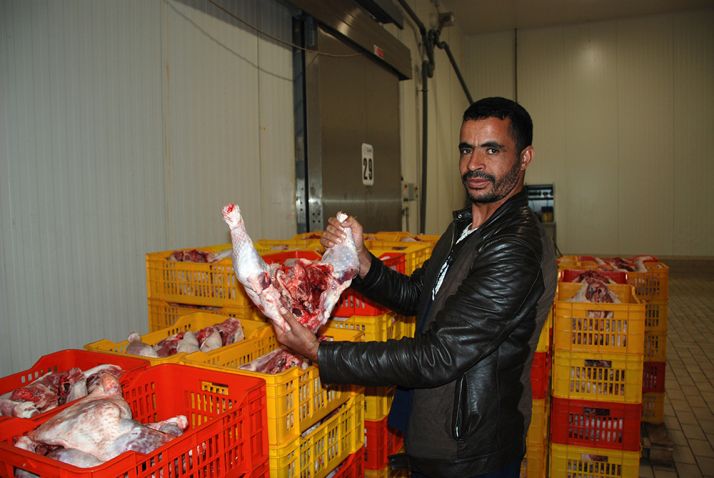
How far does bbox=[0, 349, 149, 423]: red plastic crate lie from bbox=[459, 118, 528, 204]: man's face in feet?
3.87

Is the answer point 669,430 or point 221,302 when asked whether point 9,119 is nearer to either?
point 221,302

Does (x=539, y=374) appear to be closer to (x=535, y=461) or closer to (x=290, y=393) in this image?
(x=535, y=461)

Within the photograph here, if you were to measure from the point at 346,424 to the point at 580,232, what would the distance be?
9.46m

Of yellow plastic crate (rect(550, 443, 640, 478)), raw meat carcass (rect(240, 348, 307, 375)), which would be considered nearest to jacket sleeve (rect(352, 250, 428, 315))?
raw meat carcass (rect(240, 348, 307, 375))

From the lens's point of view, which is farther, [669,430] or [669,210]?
[669,210]

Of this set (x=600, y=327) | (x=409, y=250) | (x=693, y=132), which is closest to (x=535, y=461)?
(x=600, y=327)

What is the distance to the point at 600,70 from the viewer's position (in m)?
9.83

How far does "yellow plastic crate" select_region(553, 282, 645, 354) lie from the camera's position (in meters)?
2.46

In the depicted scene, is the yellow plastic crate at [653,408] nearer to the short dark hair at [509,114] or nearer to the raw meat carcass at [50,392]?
the short dark hair at [509,114]

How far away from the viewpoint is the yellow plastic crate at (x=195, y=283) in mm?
2307

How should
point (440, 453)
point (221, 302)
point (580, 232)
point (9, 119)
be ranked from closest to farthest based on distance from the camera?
point (440, 453)
point (9, 119)
point (221, 302)
point (580, 232)

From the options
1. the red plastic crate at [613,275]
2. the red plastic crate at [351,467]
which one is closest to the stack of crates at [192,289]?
the red plastic crate at [351,467]

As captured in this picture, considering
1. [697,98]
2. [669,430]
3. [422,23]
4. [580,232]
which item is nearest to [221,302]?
[669,430]

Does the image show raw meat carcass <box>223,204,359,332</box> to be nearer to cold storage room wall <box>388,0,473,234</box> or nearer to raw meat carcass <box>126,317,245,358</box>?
raw meat carcass <box>126,317,245,358</box>
